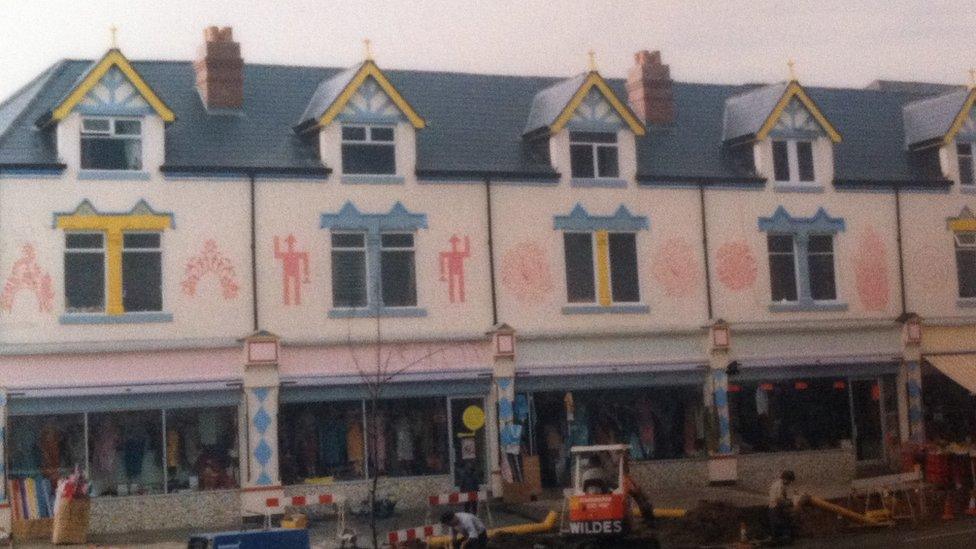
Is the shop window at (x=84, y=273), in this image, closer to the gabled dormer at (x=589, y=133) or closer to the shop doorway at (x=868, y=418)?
the gabled dormer at (x=589, y=133)

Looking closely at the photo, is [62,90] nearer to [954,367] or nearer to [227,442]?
[227,442]

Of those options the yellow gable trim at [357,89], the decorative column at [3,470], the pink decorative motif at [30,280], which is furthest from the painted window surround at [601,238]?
the decorative column at [3,470]

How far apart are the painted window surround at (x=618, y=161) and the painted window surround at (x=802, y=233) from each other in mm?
4261

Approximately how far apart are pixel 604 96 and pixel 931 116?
1165cm

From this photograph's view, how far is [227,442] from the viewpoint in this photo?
36.3 metres

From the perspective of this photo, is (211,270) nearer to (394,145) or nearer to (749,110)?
(394,145)

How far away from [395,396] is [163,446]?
591 centimetres

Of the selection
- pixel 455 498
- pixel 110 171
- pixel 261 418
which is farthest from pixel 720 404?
pixel 110 171

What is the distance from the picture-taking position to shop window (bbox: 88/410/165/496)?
35.2m

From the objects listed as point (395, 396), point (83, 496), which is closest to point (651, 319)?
point (395, 396)

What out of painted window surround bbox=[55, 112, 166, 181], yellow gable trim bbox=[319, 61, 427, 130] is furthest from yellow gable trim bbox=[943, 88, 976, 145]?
painted window surround bbox=[55, 112, 166, 181]

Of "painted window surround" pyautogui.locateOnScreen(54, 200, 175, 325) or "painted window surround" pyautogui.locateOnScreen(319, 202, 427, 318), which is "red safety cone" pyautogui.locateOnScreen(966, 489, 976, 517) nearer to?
"painted window surround" pyautogui.locateOnScreen(319, 202, 427, 318)

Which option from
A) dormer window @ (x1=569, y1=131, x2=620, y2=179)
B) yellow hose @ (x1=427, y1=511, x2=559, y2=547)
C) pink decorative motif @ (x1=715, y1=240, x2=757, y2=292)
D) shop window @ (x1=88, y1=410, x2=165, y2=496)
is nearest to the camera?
yellow hose @ (x1=427, y1=511, x2=559, y2=547)

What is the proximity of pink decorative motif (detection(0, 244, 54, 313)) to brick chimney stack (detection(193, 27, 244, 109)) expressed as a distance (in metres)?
6.48
